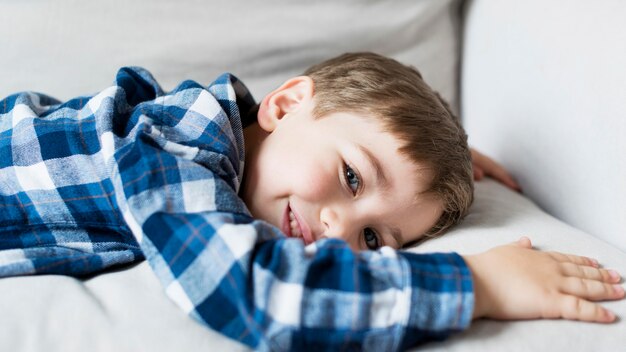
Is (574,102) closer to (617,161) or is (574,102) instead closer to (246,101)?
(617,161)

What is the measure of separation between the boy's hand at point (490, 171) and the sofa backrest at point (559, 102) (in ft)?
0.07

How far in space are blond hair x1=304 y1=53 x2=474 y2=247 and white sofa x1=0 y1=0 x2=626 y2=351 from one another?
0.21 ft

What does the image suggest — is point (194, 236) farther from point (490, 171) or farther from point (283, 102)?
point (490, 171)

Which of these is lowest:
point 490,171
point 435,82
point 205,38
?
point 490,171

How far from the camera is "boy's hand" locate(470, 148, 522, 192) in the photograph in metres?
1.23

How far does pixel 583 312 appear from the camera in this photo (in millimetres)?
743

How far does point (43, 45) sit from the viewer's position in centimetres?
120

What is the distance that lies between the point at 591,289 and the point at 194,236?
19.0 inches

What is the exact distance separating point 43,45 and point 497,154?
934 mm

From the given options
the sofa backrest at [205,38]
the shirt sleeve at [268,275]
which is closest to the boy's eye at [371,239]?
the shirt sleeve at [268,275]

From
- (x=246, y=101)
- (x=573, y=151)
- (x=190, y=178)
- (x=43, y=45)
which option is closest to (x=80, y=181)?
(x=190, y=178)

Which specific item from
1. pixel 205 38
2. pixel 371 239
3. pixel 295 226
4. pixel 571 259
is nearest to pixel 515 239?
pixel 571 259

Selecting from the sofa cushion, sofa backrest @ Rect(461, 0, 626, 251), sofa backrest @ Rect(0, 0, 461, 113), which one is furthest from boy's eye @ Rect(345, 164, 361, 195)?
sofa backrest @ Rect(0, 0, 461, 113)

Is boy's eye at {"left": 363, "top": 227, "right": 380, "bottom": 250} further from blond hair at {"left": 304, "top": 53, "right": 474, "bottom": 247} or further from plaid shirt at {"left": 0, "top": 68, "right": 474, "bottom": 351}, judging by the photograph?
plaid shirt at {"left": 0, "top": 68, "right": 474, "bottom": 351}
